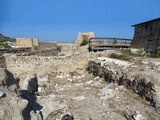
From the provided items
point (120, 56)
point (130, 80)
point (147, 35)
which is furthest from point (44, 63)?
point (147, 35)

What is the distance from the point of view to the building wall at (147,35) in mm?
18161

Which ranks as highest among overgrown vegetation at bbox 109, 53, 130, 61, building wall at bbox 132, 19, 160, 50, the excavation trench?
building wall at bbox 132, 19, 160, 50

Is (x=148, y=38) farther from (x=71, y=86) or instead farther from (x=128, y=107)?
(x=128, y=107)

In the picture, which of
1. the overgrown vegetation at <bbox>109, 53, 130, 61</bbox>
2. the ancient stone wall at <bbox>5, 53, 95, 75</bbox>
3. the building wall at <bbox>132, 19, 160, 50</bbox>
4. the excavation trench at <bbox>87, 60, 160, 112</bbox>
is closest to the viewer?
the excavation trench at <bbox>87, 60, 160, 112</bbox>

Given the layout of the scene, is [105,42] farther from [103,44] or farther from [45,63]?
[45,63]

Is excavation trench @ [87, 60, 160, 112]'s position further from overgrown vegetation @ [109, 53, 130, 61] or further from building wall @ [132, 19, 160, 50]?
building wall @ [132, 19, 160, 50]

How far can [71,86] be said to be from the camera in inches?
466

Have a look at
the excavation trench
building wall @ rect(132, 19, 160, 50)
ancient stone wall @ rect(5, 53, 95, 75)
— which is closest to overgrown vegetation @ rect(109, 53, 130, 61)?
the excavation trench

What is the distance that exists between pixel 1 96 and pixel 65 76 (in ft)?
34.6

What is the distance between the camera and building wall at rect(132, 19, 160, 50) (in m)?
18.2

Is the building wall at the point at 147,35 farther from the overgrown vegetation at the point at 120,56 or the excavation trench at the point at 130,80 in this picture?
the excavation trench at the point at 130,80

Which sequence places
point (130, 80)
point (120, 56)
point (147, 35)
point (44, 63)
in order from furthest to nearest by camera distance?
point (147, 35) → point (44, 63) → point (120, 56) → point (130, 80)

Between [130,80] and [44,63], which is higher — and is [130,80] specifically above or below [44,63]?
below

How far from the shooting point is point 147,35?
20281 mm
